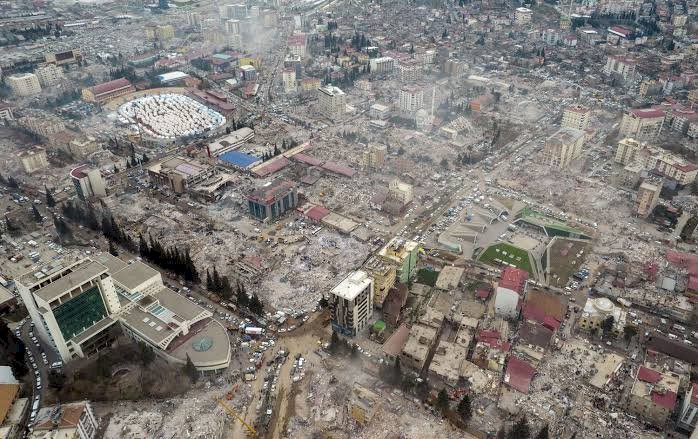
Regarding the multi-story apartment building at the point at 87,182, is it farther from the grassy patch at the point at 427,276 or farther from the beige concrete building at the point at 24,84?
the beige concrete building at the point at 24,84

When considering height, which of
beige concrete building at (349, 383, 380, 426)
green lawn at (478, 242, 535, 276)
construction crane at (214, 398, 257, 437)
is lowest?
construction crane at (214, 398, 257, 437)

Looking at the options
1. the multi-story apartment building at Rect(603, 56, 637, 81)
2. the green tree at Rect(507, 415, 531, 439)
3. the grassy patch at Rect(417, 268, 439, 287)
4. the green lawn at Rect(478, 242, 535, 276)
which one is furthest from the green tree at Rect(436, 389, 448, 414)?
the multi-story apartment building at Rect(603, 56, 637, 81)

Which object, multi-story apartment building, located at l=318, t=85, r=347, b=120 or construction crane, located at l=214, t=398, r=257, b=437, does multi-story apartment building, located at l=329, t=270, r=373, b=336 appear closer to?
construction crane, located at l=214, t=398, r=257, b=437

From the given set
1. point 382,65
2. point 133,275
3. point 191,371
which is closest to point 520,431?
point 191,371

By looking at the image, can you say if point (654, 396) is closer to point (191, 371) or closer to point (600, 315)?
point (600, 315)

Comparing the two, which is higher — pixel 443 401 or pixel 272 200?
pixel 272 200

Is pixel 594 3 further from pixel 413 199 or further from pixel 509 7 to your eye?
pixel 413 199

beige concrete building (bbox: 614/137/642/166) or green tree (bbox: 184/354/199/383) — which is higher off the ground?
beige concrete building (bbox: 614/137/642/166)

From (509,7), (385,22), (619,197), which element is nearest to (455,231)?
(619,197)
